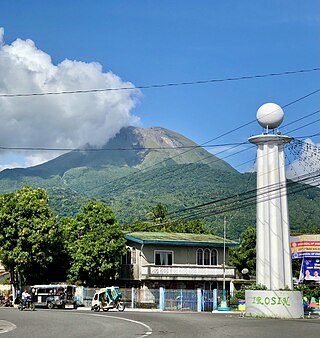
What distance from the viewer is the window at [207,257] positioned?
5769 centimetres

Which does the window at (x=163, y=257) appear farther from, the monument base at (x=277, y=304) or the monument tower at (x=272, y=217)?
the monument base at (x=277, y=304)

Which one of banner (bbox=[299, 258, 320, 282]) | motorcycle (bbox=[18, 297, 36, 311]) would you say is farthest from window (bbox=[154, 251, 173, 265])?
motorcycle (bbox=[18, 297, 36, 311])

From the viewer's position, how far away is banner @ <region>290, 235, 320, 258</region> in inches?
2151

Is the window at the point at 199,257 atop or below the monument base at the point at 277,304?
atop

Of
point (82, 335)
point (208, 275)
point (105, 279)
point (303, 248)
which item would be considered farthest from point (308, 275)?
point (82, 335)

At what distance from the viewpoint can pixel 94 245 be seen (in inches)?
2126

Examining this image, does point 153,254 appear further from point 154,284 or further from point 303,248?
point 303,248

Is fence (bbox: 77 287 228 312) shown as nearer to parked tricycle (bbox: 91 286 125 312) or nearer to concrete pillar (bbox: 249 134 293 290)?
parked tricycle (bbox: 91 286 125 312)

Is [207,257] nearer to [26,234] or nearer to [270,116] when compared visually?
[26,234]

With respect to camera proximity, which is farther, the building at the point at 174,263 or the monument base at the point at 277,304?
A: the building at the point at 174,263

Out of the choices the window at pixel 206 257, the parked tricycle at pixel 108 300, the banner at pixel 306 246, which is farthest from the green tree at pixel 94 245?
the banner at pixel 306 246

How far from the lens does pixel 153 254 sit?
181 ft

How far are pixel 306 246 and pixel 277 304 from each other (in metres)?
24.4

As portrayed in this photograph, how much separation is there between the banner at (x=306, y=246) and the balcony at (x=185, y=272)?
680cm
